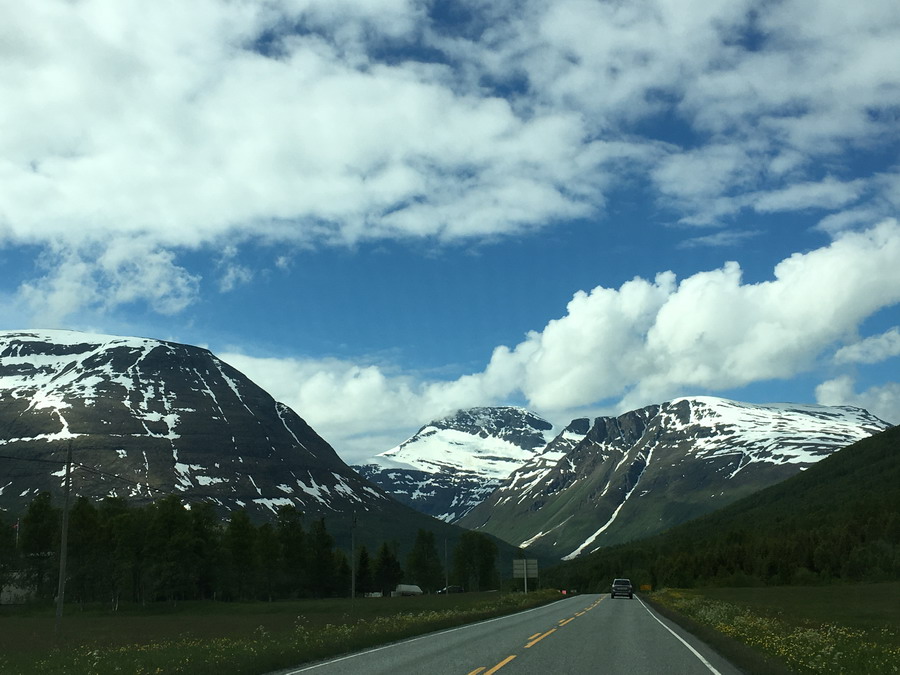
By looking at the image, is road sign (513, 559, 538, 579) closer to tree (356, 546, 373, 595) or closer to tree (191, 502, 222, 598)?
tree (356, 546, 373, 595)

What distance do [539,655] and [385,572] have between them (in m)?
143

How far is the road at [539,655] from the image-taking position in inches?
913

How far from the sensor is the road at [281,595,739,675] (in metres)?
23.2

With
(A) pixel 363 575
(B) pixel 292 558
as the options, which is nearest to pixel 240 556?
(B) pixel 292 558

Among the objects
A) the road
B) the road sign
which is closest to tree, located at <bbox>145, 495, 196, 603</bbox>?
the road sign

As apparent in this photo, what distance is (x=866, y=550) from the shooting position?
163875 millimetres

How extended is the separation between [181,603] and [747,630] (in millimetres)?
90320

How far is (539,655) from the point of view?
89.2 feet

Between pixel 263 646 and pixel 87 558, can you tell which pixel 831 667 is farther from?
pixel 87 558

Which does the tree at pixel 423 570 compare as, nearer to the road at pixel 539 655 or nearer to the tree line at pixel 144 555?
the tree line at pixel 144 555

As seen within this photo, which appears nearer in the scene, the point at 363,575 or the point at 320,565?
the point at 320,565

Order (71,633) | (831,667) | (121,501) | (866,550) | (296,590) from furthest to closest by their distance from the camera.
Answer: (866,550), (296,590), (121,501), (71,633), (831,667)

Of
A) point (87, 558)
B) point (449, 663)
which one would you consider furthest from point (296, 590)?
point (449, 663)

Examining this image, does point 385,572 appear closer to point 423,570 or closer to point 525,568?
point 423,570
